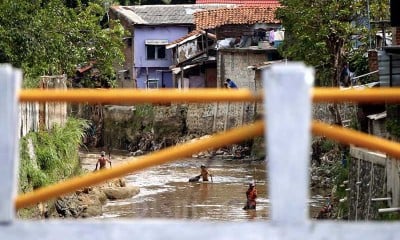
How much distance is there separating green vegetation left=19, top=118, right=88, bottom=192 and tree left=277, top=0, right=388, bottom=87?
6.52m

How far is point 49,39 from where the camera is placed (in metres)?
23.4

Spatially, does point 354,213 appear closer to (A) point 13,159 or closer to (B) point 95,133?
(A) point 13,159

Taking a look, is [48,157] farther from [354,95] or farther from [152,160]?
[354,95]

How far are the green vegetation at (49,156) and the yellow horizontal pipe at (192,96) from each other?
1503 cm

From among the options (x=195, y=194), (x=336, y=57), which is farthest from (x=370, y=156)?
(x=195, y=194)

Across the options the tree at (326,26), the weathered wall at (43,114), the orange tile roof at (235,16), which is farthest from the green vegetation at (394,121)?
the orange tile roof at (235,16)

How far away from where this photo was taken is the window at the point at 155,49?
159 ft

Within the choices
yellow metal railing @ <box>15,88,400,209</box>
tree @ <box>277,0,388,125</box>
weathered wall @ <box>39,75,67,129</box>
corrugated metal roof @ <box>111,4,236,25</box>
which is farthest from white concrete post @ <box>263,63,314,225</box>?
corrugated metal roof @ <box>111,4,236,25</box>

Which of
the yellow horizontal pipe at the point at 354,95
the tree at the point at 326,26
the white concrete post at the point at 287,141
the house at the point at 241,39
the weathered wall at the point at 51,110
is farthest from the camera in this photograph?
the house at the point at 241,39

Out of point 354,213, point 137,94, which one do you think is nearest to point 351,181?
point 354,213

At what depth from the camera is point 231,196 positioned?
28594 millimetres

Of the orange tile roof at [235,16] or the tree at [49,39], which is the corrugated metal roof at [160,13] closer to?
the orange tile roof at [235,16]

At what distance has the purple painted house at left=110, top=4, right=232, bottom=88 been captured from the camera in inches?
1897

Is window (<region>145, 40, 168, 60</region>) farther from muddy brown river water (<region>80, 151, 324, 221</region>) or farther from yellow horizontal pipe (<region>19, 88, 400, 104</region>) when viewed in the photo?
yellow horizontal pipe (<region>19, 88, 400, 104</region>)
